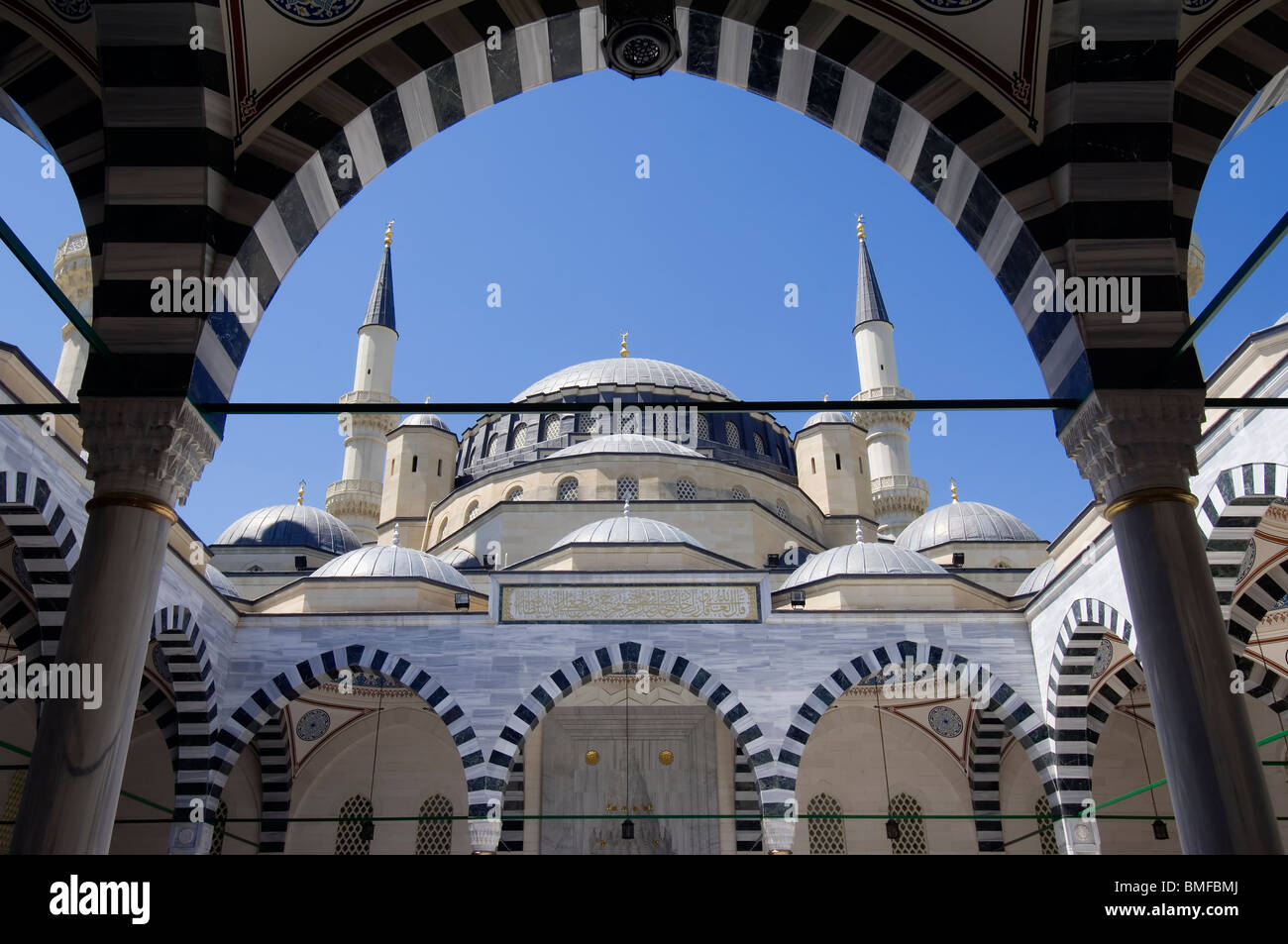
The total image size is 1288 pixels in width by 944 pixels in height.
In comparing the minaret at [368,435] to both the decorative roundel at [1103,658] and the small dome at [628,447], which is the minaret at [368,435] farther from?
the decorative roundel at [1103,658]

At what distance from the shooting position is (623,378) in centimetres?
2219

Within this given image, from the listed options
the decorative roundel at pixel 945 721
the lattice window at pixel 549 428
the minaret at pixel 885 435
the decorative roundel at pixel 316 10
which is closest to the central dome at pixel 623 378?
the lattice window at pixel 549 428

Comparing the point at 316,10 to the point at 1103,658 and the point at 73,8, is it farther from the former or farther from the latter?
the point at 1103,658

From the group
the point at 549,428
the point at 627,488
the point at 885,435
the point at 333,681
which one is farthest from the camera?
the point at 885,435

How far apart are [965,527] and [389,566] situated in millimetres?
9531

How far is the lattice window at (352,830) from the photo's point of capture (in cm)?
1280

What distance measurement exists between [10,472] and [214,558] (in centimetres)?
1079

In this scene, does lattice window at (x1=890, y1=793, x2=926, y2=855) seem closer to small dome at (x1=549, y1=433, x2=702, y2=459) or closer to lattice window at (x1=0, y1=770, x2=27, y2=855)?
small dome at (x1=549, y1=433, x2=702, y2=459)

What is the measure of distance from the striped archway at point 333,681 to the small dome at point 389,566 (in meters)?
1.48

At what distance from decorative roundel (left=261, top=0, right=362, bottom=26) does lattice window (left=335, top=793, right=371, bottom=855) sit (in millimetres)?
10327

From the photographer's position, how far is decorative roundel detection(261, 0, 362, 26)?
4.39 meters

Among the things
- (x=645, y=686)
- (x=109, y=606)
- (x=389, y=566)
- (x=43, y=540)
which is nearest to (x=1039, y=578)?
(x=645, y=686)
